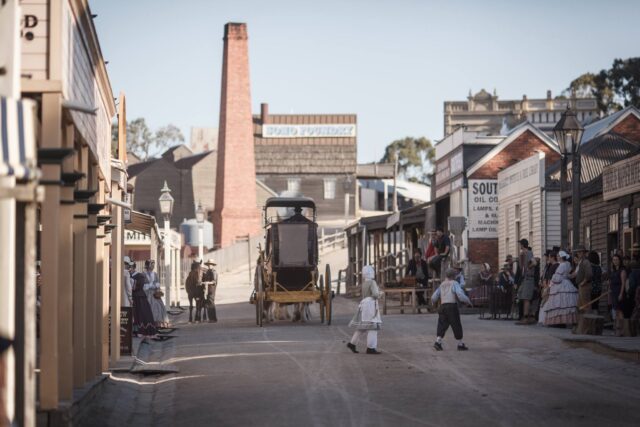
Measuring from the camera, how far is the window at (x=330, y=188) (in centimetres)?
10494

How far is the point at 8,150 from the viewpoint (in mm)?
9430

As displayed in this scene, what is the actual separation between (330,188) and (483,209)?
2003 inches

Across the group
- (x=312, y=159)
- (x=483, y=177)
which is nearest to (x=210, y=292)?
(x=483, y=177)

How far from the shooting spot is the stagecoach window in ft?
113

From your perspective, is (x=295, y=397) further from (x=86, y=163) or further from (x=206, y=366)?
(x=206, y=366)

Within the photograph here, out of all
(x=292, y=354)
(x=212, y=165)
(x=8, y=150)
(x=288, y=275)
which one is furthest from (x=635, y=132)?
(x=212, y=165)

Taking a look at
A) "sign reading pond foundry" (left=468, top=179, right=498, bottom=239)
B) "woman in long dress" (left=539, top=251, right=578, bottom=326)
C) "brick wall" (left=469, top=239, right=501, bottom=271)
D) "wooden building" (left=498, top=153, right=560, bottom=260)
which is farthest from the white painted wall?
"sign reading pond foundry" (left=468, top=179, right=498, bottom=239)

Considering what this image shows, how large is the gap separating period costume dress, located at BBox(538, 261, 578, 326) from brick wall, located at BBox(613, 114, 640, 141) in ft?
76.8

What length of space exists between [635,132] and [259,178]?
5601 cm

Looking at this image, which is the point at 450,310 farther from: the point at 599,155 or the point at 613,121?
the point at 613,121

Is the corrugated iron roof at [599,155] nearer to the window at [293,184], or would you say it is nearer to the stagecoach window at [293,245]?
the stagecoach window at [293,245]

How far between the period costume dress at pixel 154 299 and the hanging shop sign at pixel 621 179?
37.5 ft

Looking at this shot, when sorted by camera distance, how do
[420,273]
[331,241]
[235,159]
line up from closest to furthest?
[420,273]
[235,159]
[331,241]

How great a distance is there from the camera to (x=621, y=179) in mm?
34000
